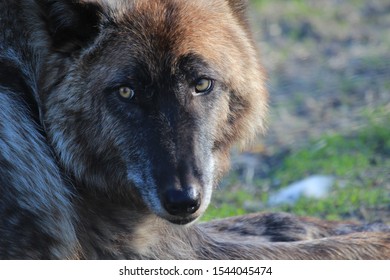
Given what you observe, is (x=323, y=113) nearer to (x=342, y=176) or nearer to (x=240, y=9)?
(x=342, y=176)

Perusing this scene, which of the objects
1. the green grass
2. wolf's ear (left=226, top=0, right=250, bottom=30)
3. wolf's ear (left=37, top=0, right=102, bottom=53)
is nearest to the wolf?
wolf's ear (left=37, top=0, right=102, bottom=53)

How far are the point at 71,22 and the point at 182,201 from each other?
119 cm

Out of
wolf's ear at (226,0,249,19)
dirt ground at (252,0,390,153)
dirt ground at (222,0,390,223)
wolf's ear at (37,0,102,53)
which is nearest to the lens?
wolf's ear at (37,0,102,53)

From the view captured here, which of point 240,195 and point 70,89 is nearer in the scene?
point 70,89

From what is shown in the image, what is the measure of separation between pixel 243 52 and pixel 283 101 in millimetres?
3996

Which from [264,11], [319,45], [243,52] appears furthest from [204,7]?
[264,11]

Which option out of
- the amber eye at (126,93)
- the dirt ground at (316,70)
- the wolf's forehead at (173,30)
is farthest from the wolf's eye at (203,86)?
the dirt ground at (316,70)

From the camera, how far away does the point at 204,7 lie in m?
4.99

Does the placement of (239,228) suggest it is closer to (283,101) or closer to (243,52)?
(243,52)

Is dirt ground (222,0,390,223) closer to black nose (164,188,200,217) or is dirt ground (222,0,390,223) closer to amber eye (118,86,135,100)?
amber eye (118,86,135,100)

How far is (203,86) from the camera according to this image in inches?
187

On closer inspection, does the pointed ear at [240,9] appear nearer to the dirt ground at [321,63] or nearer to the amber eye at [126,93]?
the amber eye at [126,93]

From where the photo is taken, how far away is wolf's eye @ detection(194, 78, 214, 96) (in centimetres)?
473

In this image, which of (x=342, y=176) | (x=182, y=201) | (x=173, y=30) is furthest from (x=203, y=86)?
(x=342, y=176)
